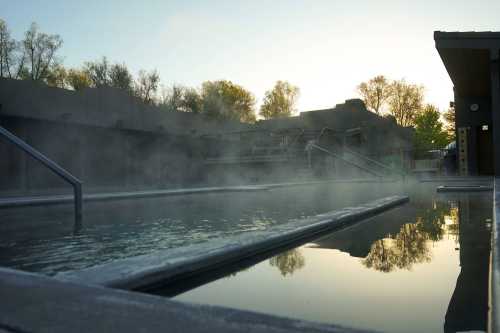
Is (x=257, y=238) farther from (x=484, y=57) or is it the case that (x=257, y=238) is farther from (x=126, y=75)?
(x=126, y=75)

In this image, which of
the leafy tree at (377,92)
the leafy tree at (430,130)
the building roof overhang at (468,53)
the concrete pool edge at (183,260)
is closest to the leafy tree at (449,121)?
the leafy tree at (430,130)

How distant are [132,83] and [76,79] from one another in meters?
6.05

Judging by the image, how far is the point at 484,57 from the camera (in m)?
11.6

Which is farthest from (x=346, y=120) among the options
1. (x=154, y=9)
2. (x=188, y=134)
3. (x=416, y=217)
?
(x=416, y=217)

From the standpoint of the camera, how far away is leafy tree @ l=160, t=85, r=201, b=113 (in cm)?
4616

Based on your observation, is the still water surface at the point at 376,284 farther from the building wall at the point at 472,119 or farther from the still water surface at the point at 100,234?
the building wall at the point at 472,119

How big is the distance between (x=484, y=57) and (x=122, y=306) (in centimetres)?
1292

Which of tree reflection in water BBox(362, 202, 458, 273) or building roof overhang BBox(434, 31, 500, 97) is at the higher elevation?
building roof overhang BBox(434, 31, 500, 97)

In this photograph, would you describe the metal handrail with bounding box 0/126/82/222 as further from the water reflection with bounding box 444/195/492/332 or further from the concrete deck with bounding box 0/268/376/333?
the water reflection with bounding box 444/195/492/332

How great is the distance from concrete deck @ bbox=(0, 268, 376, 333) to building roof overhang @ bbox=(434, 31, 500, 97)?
1134cm

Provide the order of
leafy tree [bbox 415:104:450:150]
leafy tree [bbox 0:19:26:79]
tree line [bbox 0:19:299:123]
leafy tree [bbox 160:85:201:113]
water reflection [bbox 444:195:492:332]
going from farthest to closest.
→ leafy tree [bbox 160:85:201:113], leafy tree [bbox 415:104:450:150], tree line [bbox 0:19:299:123], leafy tree [bbox 0:19:26:79], water reflection [bbox 444:195:492:332]

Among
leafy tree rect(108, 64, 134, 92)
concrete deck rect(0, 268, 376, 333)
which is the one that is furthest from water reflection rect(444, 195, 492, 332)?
leafy tree rect(108, 64, 134, 92)

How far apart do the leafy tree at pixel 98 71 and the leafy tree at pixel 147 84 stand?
3945 mm

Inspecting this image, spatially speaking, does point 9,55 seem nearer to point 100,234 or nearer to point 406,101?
point 100,234
